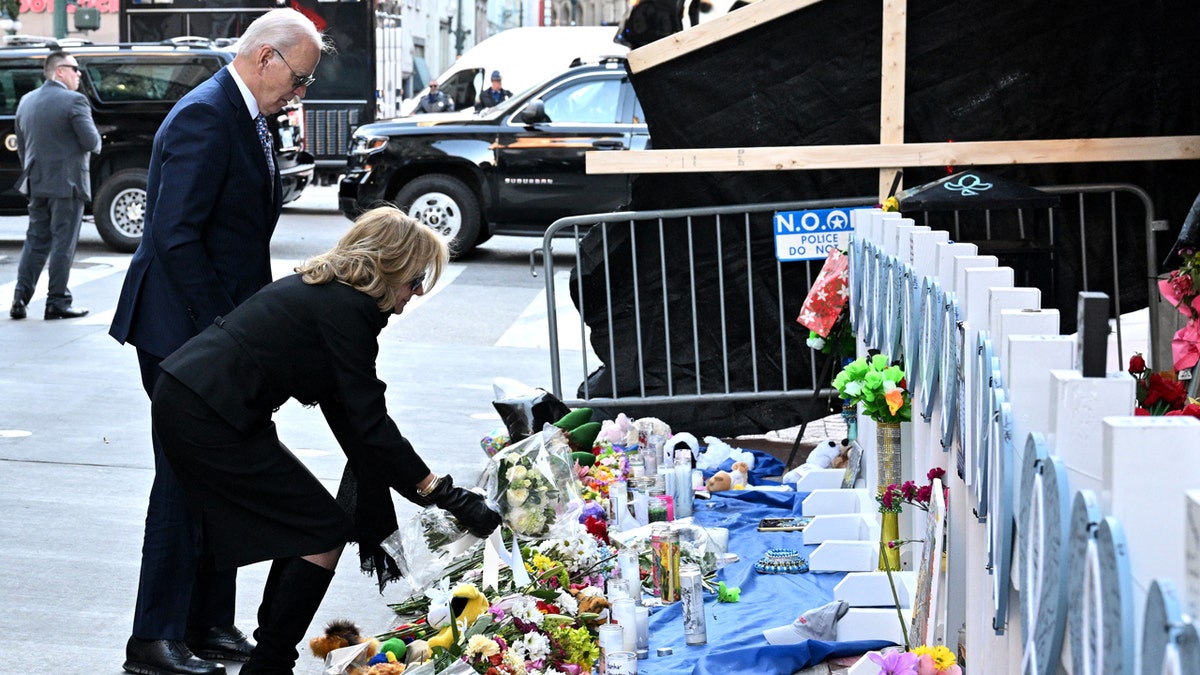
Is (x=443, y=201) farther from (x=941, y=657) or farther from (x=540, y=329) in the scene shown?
(x=941, y=657)

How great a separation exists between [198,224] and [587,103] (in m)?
11.8

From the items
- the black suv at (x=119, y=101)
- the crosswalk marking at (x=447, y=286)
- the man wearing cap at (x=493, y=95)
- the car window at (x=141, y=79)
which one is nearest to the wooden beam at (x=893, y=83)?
the crosswalk marking at (x=447, y=286)

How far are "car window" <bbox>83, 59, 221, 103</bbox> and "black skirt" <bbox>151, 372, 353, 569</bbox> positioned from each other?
46.6 ft

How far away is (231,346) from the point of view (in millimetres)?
4102

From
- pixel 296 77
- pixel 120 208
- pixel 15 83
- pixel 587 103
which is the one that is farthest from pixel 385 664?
pixel 15 83

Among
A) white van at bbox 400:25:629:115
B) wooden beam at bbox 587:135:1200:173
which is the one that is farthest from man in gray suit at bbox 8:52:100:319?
white van at bbox 400:25:629:115

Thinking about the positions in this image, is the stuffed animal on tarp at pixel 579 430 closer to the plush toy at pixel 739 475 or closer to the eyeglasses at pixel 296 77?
the plush toy at pixel 739 475

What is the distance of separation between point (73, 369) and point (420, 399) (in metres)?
2.41

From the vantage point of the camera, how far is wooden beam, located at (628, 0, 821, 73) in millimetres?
7605

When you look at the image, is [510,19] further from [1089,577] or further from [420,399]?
[1089,577]

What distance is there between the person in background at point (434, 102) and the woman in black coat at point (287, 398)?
1994cm

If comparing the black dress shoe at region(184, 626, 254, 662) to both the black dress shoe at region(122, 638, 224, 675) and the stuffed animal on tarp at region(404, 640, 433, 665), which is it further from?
the stuffed animal on tarp at region(404, 640, 433, 665)

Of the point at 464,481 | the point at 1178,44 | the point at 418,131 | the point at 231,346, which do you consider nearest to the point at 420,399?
the point at 464,481

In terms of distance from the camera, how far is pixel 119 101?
1748cm
